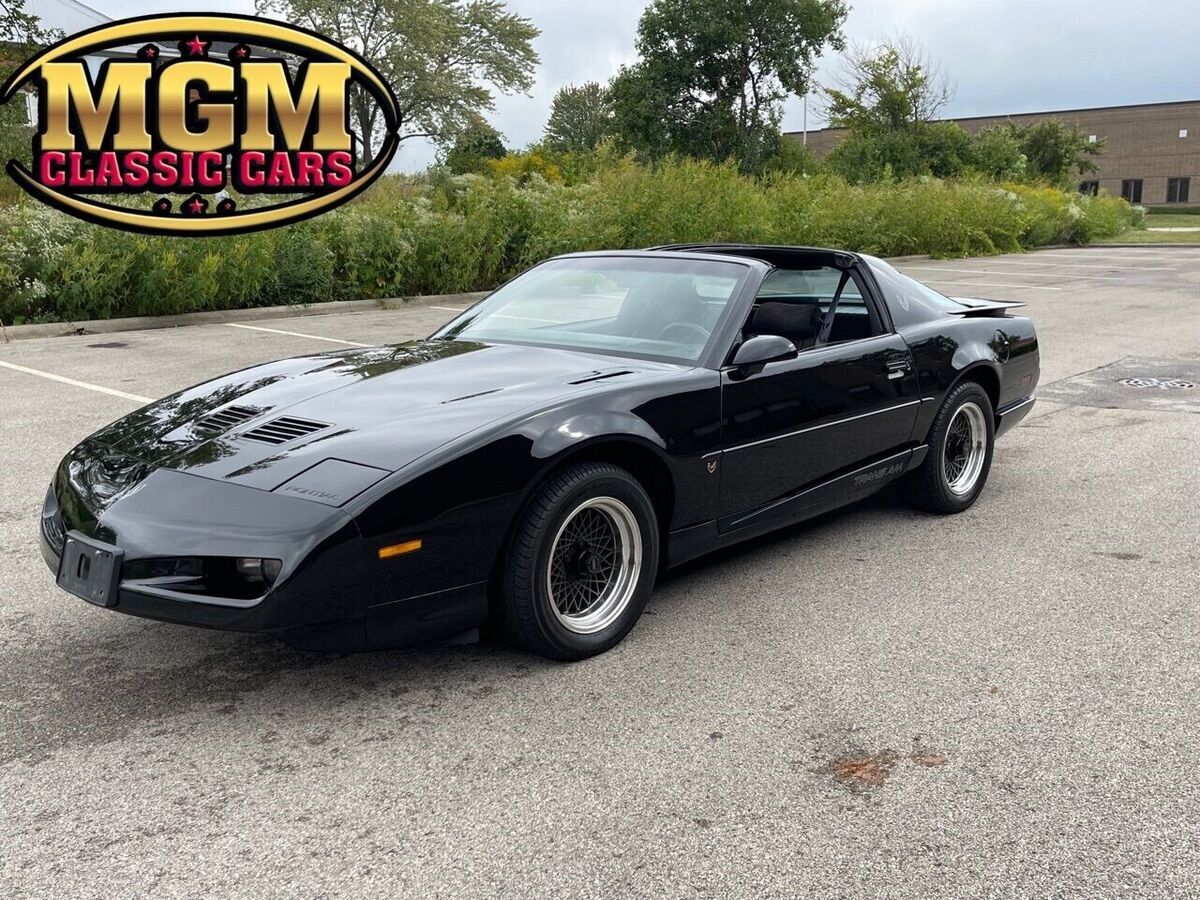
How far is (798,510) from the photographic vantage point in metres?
4.46

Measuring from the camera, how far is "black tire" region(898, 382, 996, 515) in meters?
5.25

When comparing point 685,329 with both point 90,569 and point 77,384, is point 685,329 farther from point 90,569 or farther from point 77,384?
point 77,384

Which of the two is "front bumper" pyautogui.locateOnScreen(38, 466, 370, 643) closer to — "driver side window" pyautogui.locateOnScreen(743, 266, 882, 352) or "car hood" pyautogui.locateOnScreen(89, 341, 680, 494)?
"car hood" pyautogui.locateOnScreen(89, 341, 680, 494)

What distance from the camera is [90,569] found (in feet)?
10.2

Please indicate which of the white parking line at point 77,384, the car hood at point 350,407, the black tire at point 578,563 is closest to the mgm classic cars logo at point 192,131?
the white parking line at point 77,384

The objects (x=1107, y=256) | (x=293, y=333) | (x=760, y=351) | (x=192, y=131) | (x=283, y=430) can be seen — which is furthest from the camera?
(x=1107, y=256)

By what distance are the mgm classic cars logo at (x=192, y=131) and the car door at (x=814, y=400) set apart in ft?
32.8

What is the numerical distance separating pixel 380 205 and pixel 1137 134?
230ft

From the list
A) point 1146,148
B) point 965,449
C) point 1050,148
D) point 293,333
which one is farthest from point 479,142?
point 965,449

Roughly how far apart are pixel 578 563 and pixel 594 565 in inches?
2.8

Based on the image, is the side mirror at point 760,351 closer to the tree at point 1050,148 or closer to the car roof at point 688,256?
the car roof at point 688,256

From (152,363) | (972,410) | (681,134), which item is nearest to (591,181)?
(152,363)

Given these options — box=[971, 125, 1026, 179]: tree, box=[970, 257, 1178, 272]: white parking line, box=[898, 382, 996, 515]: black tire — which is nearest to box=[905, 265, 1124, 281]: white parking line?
box=[970, 257, 1178, 272]: white parking line

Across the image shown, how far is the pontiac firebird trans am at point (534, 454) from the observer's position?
3.03 metres
